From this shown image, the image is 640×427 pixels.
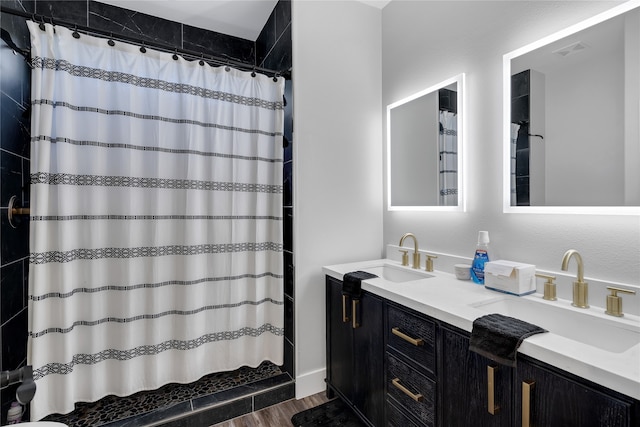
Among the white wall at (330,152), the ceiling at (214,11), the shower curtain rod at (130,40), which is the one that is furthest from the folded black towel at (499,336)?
the ceiling at (214,11)

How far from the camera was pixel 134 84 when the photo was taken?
1586mm

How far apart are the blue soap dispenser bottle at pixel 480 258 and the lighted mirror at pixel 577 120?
17cm

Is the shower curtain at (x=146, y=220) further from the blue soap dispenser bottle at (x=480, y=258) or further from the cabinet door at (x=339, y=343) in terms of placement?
the blue soap dispenser bottle at (x=480, y=258)

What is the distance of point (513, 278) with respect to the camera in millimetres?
1220

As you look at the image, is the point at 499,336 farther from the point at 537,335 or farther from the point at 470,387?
the point at 470,387

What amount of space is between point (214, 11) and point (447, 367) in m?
2.59

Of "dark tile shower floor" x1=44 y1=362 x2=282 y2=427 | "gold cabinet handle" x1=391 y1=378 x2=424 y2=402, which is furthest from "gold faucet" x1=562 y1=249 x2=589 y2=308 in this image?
"dark tile shower floor" x1=44 y1=362 x2=282 y2=427

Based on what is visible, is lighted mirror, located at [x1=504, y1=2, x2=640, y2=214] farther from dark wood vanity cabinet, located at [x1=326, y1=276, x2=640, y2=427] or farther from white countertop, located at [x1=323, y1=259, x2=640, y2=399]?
dark wood vanity cabinet, located at [x1=326, y1=276, x2=640, y2=427]

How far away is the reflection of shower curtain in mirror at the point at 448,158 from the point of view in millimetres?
1648

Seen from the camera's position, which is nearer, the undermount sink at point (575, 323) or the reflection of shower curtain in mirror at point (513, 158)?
the undermount sink at point (575, 323)

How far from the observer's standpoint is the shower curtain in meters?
1.42

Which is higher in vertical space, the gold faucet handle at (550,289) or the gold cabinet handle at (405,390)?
the gold faucet handle at (550,289)

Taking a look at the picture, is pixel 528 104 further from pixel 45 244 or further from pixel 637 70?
pixel 45 244

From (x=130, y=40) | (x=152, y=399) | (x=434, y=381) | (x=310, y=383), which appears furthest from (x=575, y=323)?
(x=130, y=40)
